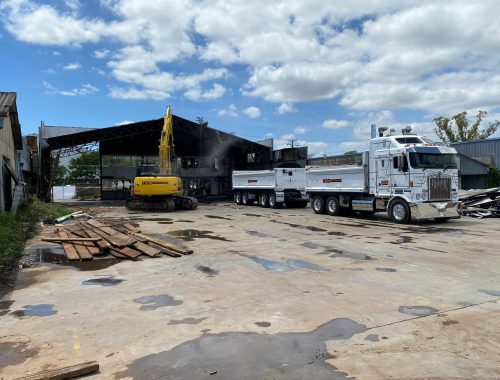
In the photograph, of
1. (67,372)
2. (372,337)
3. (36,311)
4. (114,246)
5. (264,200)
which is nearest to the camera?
(67,372)

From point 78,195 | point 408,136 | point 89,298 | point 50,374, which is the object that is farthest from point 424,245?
point 78,195

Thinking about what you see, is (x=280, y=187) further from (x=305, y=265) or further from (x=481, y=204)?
(x=305, y=265)

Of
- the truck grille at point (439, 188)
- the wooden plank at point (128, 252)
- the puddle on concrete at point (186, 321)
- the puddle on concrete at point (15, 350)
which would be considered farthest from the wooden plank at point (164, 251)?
the truck grille at point (439, 188)

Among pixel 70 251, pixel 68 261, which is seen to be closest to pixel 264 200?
pixel 70 251

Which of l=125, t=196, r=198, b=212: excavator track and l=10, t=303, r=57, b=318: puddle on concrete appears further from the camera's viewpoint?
l=125, t=196, r=198, b=212: excavator track

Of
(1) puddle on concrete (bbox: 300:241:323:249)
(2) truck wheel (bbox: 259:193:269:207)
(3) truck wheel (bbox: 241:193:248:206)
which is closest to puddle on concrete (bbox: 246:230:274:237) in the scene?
(1) puddle on concrete (bbox: 300:241:323:249)

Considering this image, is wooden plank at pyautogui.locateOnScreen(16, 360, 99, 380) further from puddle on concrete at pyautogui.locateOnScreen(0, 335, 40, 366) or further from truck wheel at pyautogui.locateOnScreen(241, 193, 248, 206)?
truck wheel at pyautogui.locateOnScreen(241, 193, 248, 206)

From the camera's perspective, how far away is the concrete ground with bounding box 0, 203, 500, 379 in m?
4.71

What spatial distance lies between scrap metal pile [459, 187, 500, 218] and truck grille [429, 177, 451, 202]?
379cm

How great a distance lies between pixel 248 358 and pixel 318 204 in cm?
2056

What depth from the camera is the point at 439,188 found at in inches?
728

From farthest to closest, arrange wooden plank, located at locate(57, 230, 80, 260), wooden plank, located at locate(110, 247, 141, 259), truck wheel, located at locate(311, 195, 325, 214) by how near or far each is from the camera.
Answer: truck wheel, located at locate(311, 195, 325, 214), wooden plank, located at locate(110, 247, 141, 259), wooden plank, located at locate(57, 230, 80, 260)

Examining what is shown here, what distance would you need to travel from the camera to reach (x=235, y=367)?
15.1 ft

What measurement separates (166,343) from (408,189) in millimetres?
15376
